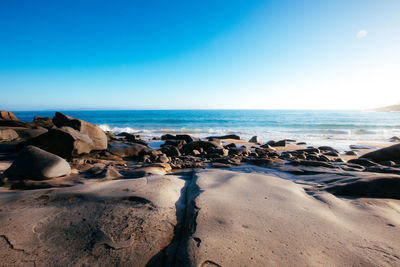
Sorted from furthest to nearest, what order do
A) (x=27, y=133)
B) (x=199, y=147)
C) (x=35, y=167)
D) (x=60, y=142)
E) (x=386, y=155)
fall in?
(x=199, y=147), (x=27, y=133), (x=386, y=155), (x=60, y=142), (x=35, y=167)

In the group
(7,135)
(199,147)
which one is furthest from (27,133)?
(199,147)

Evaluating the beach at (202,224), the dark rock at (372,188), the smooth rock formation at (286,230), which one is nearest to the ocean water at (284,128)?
the dark rock at (372,188)

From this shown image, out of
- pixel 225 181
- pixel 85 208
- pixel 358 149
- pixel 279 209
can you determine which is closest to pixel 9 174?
pixel 85 208

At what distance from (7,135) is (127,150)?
4.29 metres

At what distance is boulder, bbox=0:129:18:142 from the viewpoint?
262 inches

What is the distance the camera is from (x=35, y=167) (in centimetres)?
331

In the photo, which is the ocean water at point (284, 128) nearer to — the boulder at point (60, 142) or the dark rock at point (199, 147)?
the dark rock at point (199, 147)

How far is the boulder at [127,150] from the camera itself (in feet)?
21.7

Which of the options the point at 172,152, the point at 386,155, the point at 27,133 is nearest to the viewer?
the point at 386,155

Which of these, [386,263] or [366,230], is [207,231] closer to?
[386,263]

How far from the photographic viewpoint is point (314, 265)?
115 cm

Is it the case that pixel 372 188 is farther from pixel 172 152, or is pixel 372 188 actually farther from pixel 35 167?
pixel 172 152

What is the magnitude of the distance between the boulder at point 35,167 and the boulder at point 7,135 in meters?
4.69

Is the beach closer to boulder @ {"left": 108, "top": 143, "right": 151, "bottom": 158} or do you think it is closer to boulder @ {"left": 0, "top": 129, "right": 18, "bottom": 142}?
boulder @ {"left": 108, "top": 143, "right": 151, "bottom": 158}
